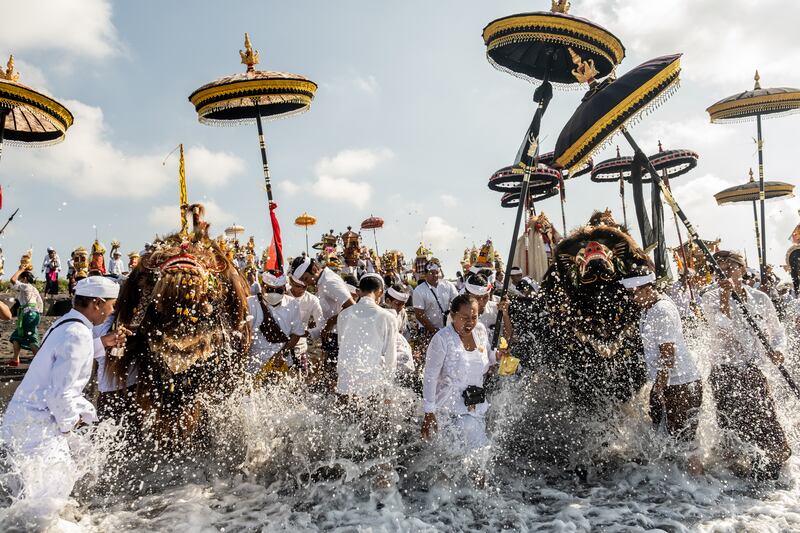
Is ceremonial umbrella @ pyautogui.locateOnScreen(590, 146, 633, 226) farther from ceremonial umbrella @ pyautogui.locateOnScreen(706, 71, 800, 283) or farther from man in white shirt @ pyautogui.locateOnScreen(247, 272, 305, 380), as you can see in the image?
man in white shirt @ pyautogui.locateOnScreen(247, 272, 305, 380)

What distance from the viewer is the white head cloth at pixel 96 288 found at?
356cm

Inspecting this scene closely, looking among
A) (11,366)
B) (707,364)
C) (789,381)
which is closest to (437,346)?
(707,364)

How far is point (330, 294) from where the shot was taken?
6.44 metres

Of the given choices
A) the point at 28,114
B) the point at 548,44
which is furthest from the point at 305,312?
the point at 28,114

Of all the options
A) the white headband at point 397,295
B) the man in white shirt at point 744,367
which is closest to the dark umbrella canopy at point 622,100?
the man in white shirt at point 744,367

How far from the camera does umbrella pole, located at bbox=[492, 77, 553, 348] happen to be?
526 cm

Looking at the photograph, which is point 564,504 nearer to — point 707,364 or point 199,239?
point 707,364

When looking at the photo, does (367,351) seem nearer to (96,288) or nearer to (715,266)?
(96,288)

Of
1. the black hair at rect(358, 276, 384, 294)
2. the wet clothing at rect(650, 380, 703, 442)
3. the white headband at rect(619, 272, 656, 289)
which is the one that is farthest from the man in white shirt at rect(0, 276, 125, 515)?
the wet clothing at rect(650, 380, 703, 442)

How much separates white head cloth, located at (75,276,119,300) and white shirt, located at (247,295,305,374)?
5.52ft

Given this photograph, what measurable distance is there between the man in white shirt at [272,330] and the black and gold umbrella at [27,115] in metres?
4.14

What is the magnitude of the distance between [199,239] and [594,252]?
11.7 feet

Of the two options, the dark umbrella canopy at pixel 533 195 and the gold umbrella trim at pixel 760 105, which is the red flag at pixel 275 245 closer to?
the dark umbrella canopy at pixel 533 195

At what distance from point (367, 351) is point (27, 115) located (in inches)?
293
